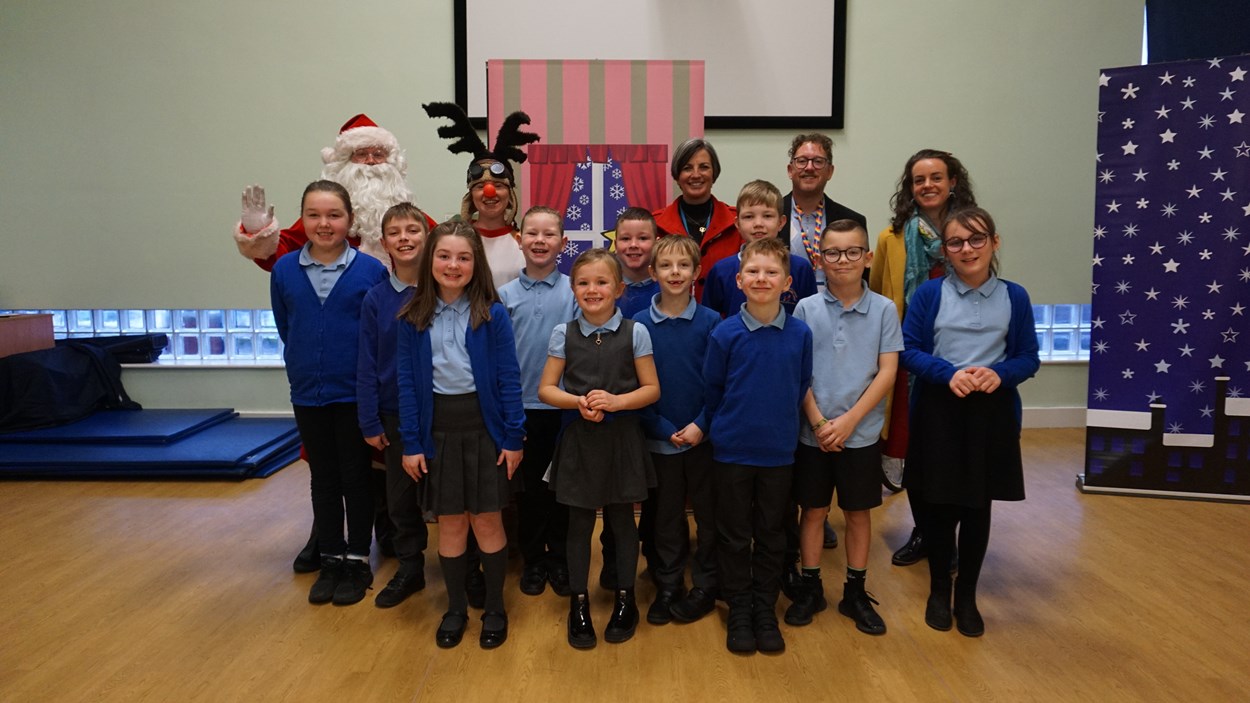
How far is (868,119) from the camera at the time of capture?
4.98 metres

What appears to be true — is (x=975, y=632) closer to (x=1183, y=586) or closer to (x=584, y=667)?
(x=1183, y=586)

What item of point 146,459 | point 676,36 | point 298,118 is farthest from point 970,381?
point 298,118

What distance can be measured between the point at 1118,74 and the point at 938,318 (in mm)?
2347

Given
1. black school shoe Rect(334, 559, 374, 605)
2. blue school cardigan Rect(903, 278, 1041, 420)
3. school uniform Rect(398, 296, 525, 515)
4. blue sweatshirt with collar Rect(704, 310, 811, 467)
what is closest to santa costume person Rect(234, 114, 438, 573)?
black school shoe Rect(334, 559, 374, 605)

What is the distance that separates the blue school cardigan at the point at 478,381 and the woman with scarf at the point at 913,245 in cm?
152

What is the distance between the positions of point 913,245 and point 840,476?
1032mm

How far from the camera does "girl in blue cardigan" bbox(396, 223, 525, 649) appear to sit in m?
2.29

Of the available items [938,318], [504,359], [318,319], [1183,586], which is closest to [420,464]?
[504,359]

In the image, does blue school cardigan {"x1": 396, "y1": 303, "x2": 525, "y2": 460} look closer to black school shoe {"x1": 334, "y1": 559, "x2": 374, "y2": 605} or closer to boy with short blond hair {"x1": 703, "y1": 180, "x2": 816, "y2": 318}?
black school shoe {"x1": 334, "y1": 559, "x2": 374, "y2": 605}

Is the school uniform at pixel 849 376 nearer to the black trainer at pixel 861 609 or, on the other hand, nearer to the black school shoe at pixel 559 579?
the black trainer at pixel 861 609

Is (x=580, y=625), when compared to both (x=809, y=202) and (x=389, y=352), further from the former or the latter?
(x=809, y=202)

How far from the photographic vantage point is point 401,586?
266cm

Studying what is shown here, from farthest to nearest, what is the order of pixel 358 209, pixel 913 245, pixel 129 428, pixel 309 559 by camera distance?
→ 1. pixel 129 428
2. pixel 358 209
3. pixel 309 559
4. pixel 913 245

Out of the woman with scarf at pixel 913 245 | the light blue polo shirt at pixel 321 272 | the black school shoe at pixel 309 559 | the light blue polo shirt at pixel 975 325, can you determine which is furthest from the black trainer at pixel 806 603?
the light blue polo shirt at pixel 321 272
